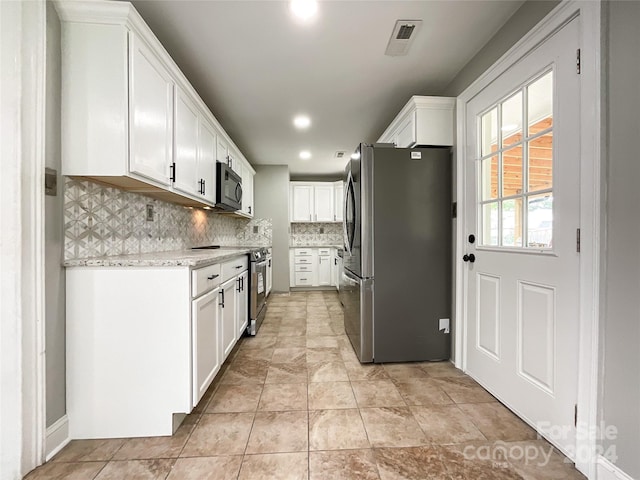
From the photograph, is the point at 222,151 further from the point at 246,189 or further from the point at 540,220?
the point at 540,220

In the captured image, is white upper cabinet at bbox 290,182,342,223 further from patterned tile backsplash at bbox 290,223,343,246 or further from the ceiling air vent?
the ceiling air vent

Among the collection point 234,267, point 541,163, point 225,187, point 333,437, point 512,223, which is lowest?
point 333,437

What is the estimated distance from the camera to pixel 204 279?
5.19ft

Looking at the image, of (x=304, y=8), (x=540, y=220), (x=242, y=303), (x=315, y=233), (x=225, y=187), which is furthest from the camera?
(x=315, y=233)

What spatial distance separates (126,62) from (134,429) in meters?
1.82

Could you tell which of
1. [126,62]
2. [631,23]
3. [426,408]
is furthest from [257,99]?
[426,408]

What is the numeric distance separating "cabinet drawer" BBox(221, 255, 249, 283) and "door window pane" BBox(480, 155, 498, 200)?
74.7 inches

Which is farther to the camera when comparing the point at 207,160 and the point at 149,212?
the point at 207,160

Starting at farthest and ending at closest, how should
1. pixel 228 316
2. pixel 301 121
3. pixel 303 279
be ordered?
pixel 303 279
pixel 301 121
pixel 228 316

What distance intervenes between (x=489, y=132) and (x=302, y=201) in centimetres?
398

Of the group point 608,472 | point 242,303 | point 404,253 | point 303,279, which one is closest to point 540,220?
point 404,253

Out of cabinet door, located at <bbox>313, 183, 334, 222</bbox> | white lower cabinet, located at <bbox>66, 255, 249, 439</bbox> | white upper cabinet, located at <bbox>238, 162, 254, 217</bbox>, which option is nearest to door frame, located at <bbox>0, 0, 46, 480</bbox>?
white lower cabinet, located at <bbox>66, 255, 249, 439</bbox>

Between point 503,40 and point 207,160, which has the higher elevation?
point 503,40

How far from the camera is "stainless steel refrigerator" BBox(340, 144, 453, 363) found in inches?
84.4
